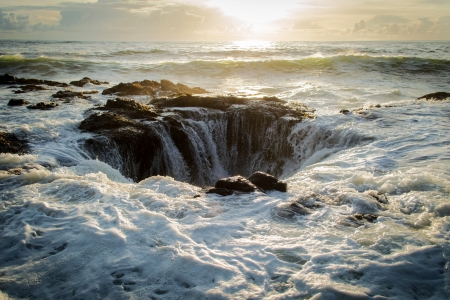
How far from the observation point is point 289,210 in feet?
18.1

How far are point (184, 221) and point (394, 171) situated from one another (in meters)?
4.95

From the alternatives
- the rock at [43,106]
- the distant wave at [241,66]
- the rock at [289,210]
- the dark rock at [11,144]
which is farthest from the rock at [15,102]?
the distant wave at [241,66]

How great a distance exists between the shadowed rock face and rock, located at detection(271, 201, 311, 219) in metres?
4.72

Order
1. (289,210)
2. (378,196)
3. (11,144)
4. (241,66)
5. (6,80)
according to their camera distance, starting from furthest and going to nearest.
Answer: (241,66) < (6,80) < (11,144) < (378,196) < (289,210)

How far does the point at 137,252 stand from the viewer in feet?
13.9

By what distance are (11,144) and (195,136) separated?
515 cm

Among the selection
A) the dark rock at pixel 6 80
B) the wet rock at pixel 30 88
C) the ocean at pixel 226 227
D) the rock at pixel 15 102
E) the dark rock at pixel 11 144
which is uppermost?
the dark rock at pixel 6 80

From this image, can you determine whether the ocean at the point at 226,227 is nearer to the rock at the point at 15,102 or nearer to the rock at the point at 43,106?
the rock at the point at 43,106

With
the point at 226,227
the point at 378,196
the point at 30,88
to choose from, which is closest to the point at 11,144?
the point at 226,227

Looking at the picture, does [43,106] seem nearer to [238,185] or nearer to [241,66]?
[238,185]

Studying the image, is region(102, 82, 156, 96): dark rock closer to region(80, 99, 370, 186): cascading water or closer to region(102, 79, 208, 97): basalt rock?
region(102, 79, 208, 97): basalt rock

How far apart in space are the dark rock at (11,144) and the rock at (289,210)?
6.05m

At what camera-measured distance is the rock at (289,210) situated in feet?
17.6

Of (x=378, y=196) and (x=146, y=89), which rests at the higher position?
(x=146, y=89)
